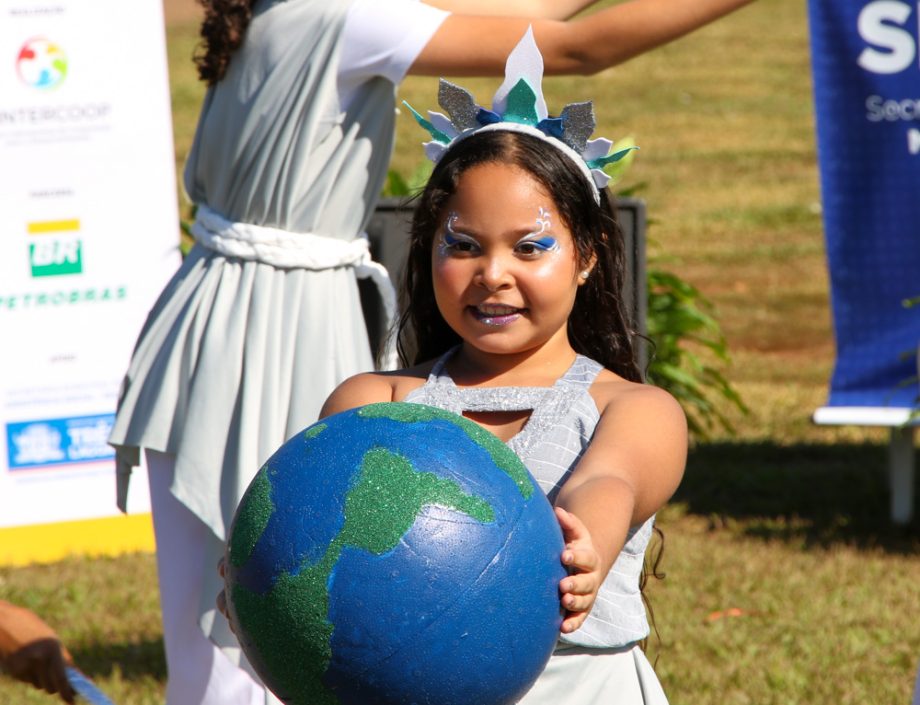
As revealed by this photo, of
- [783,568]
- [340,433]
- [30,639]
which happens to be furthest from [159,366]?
[783,568]

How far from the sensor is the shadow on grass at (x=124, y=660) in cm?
527

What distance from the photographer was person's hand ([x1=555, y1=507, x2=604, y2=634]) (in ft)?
6.92

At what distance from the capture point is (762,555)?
6434 mm

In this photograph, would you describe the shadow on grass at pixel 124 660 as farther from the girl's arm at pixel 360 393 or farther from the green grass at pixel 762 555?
the girl's arm at pixel 360 393

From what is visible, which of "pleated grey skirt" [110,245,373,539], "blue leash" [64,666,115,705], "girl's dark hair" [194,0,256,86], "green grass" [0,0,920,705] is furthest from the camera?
"green grass" [0,0,920,705]

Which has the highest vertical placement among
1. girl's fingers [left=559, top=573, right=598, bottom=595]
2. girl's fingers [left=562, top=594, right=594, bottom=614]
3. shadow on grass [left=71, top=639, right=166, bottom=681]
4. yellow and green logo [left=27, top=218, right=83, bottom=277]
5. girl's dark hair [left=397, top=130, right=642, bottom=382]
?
girl's dark hair [left=397, top=130, right=642, bottom=382]

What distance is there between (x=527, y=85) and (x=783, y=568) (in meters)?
3.98

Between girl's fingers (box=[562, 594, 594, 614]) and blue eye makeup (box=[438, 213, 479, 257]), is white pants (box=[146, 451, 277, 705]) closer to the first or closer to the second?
blue eye makeup (box=[438, 213, 479, 257])

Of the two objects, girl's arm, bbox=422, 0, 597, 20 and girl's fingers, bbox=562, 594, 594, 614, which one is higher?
girl's arm, bbox=422, 0, 597, 20

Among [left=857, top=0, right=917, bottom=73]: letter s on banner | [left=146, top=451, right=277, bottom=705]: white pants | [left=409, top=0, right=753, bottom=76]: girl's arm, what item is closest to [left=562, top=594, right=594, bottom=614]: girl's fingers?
[left=409, top=0, right=753, bottom=76]: girl's arm

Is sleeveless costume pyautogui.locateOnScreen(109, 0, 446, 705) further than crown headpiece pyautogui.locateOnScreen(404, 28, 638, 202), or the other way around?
sleeveless costume pyautogui.locateOnScreen(109, 0, 446, 705)

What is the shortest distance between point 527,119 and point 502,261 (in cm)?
30

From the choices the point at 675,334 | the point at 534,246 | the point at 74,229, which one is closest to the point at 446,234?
the point at 534,246

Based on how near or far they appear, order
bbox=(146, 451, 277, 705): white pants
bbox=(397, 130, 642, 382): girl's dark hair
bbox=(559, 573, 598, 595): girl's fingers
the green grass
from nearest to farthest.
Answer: bbox=(559, 573, 598, 595): girl's fingers → bbox=(397, 130, 642, 382): girl's dark hair → bbox=(146, 451, 277, 705): white pants → the green grass
